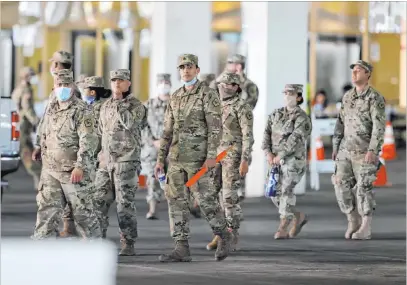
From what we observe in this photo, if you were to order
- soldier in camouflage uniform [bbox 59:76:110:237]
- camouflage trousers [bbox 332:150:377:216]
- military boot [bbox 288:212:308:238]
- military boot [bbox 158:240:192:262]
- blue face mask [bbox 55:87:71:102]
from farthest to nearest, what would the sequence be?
military boot [bbox 288:212:308:238]
camouflage trousers [bbox 332:150:377:216]
soldier in camouflage uniform [bbox 59:76:110:237]
military boot [bbox 158:240:192:262]
blue face mask [bbox 55:87:71:102]

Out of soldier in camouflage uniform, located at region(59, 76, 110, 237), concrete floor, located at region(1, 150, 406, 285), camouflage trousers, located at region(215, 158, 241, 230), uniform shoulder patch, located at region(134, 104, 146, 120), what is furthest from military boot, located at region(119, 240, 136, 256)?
uniform shoulder patch, located at region(134, 104, 146, 120)

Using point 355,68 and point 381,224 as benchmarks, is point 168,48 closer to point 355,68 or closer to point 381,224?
point 381,224

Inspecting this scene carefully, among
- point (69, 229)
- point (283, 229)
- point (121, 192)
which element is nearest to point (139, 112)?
point (121, 192)

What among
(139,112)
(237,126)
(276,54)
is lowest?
(237,126)

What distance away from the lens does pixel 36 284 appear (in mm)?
3873

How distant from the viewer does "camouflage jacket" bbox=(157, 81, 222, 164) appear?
11477 mm

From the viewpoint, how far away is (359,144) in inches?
554

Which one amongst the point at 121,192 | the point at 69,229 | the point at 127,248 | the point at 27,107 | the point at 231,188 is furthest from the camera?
the point at 27,107

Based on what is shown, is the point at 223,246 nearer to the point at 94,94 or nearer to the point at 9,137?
the point at 94,94

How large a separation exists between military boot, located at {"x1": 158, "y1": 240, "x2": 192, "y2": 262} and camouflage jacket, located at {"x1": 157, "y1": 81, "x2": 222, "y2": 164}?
763 mm

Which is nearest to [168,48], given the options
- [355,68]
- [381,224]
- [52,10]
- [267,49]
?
[267,49]

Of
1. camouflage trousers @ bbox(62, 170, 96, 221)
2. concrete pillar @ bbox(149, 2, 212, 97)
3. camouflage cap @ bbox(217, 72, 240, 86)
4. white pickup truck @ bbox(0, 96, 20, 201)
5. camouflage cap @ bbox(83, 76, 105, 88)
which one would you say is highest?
concrete pillar @ bbox(149, 2, 212, 97)

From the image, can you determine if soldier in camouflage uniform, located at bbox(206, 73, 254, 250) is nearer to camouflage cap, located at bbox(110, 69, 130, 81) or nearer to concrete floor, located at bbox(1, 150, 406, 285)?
concrete floor, located at bbox(1, 150, 406, 285)

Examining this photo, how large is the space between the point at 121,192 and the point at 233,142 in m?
1.35
